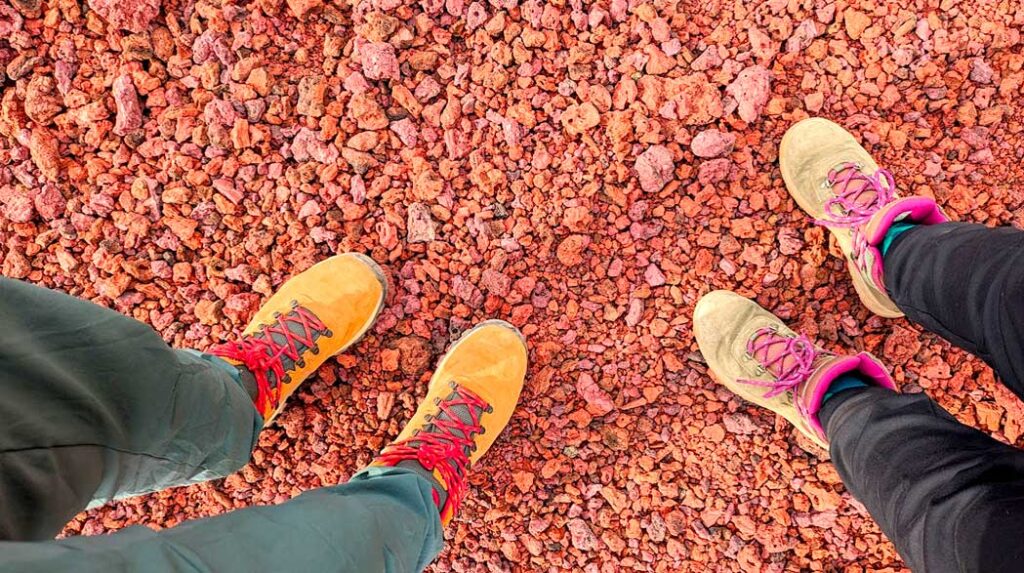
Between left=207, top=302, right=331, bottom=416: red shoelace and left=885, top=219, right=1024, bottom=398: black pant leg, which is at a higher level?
left=885, top=219, right=1024, bottom=398: black pant leg

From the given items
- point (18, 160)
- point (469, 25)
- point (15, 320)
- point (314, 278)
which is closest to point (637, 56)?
point (469, 25)

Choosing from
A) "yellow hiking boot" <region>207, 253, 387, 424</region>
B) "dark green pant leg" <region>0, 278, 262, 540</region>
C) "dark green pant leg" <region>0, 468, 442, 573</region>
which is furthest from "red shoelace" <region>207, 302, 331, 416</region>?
"dark green pant leg" <region>0, 468, 442, 573</region>

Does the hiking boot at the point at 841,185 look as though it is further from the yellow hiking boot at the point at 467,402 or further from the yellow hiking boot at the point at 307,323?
the yellow hiking boot at the point at 307,323

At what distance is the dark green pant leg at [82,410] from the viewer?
871mm

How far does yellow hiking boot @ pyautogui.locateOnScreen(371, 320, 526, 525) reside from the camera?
155 centimetres

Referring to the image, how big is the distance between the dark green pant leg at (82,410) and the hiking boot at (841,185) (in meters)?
1.59

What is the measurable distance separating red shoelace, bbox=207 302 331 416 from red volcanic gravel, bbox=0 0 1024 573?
15 cm

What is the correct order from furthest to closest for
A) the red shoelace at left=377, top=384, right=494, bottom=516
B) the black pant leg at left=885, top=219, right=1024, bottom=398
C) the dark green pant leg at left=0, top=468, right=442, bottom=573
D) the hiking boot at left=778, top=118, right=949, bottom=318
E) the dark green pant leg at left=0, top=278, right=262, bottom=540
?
the hiking boot at left=778, top=118, right=949, bottom=318
the red shoelace at left=377, top=384, right=494, bottom=516
the black pant leg at left=885, top=219, right=1024, bottom=398
the dark green pant leg at left=0, top=278, right=262, bottom=540
the dark green pant leg at left=0, top=468, right=442, bottom=573

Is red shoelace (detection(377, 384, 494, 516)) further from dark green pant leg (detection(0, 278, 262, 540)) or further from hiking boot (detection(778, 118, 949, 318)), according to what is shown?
hiking boot (detection(778, 118, 949, 318))

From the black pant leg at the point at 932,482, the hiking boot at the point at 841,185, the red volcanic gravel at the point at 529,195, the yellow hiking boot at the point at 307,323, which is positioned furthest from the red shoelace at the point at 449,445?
the hiking boot at the point at 841,185

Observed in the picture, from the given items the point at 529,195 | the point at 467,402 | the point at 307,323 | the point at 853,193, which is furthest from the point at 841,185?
the point at 307,323

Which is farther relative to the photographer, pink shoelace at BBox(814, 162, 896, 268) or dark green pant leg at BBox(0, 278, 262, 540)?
pink shoelace at BBox(814, 162, 896, 268)

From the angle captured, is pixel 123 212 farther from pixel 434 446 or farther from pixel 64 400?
pixel 434 446

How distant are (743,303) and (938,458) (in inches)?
25.5
